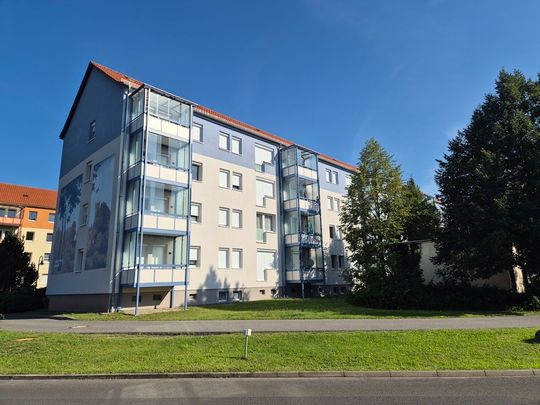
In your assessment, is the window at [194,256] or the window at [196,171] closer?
the window at [194,256]

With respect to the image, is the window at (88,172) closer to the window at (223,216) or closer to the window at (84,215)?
the window at (84,215)

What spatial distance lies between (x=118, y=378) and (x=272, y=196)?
24.8m

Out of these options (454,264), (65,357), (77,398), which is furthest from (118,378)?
(454,264)

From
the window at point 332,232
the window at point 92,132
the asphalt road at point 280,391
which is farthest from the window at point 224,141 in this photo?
the asphalt road at point 280,391

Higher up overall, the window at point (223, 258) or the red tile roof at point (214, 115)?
the red tile roof at point (214, 115)

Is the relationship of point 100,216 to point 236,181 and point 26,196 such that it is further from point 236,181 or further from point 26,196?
point 26,196

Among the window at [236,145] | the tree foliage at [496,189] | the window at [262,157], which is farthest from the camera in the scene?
the window at [262,157]

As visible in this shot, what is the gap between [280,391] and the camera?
7.30 m

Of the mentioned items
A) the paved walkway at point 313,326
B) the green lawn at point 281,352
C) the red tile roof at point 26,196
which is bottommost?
the green lawn at point 281,352

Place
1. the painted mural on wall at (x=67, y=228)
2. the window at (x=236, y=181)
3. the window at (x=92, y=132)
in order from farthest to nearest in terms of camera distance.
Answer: the window at (x=236, y=181)
the window at (x=92, y=132)
the painted mural on wall at (x=67, y=228)

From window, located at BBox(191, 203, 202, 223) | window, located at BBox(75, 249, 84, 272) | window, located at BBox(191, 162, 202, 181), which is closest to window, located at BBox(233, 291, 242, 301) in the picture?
window, located at BBox(191, 203, 202, 223)

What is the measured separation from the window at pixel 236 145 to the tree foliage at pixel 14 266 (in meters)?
19.6

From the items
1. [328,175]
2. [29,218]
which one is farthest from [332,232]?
[29,218]

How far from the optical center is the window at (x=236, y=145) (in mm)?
30302
